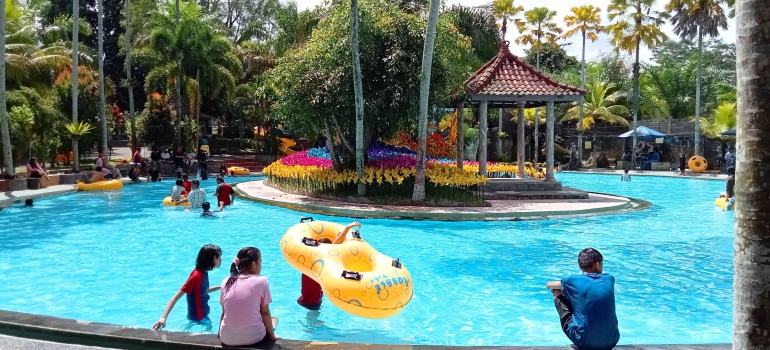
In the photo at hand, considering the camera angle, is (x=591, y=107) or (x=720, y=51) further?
(x=720, y=51)

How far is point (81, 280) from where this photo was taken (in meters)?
9.66

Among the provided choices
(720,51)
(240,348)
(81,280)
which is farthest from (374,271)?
(720,51)

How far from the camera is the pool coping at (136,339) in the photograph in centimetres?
526

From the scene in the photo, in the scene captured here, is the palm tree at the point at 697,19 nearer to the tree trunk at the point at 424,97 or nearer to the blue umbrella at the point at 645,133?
the blue umbrella at the point at 645,133

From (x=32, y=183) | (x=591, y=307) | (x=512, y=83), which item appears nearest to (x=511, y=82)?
(x=512, y=83)

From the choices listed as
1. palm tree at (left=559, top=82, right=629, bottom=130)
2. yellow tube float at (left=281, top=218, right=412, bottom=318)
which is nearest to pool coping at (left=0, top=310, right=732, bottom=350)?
yellow tube float at (left=281, top=218, right=412, bottom=318)

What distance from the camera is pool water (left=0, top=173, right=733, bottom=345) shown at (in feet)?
24.7

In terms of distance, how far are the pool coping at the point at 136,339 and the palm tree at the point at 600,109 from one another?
1689 inches

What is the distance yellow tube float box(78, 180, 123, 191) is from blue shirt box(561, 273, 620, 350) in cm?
2188

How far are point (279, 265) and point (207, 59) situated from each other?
2812 centimetres

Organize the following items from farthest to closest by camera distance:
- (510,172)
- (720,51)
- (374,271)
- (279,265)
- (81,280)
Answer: (720,51), (510,172), (279,265), (81,280), (374,271)

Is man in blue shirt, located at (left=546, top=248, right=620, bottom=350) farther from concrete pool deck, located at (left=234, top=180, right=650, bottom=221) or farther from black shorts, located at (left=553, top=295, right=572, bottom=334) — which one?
concrete pool deck, located at (left=234, top=180, right=650, bottom=221)

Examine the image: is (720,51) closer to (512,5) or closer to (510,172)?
(512,5)

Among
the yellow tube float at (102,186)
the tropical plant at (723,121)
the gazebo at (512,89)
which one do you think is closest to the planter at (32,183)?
the yellow tube float at (102,186)
